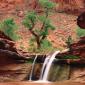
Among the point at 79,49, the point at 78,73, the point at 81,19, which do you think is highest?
the point at 81,19

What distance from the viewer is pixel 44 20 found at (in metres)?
26.3

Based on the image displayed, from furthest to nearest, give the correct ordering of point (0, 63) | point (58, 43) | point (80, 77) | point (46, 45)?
point (58, 43)
point (46, 45)
point (0, 63)
point (80, 77)

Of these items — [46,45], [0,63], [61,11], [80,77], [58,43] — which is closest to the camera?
[80,77]

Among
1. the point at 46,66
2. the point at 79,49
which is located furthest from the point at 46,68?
the point at 79,49

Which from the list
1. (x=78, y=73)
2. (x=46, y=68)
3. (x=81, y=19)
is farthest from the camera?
(x=81, y=19)

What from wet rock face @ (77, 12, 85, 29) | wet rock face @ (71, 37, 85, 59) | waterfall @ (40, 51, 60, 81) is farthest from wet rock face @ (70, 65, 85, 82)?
wet rock face @ (77, 12, 85, 29)

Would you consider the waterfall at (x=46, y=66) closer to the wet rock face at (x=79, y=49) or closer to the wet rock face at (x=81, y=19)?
the wet rock face at (x=79, y=49)

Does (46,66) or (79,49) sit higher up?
(79,49)

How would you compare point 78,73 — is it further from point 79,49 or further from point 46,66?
point 46,66

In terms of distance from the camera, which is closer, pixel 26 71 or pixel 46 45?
pixel 26 71

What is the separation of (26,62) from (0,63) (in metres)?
1.47

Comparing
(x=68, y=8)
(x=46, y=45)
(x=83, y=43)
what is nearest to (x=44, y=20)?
(x=46, y=45)

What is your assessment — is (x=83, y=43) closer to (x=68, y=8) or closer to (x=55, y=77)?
(x=55, y=77)

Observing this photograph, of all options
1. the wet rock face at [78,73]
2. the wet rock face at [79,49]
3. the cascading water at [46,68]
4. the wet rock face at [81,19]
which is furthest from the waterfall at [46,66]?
the wet rock face at [81,19]
